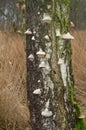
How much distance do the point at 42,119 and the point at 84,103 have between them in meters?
2.21

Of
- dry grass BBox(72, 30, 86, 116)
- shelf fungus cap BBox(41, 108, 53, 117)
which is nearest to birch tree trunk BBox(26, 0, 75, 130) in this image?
shelf fungus cap BBox(41, 108, 53, 117)

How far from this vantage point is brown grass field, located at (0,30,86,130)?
142 inches

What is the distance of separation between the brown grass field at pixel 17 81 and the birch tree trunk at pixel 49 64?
75 cm

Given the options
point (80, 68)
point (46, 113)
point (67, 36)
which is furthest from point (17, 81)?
point (67, 36)

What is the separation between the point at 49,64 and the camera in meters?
2.78

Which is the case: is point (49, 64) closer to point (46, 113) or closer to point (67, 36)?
point (67, 36)

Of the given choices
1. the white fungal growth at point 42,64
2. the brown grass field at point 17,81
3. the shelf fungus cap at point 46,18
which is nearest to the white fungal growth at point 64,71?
the white fungal growth at point 42,64

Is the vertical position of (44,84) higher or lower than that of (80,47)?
higher

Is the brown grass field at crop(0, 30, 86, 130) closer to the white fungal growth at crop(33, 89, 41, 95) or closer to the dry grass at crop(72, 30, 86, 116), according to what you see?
the dry grass at crop(72, 30, 86, 116)

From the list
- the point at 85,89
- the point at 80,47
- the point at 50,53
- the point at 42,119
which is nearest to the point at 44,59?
the point at 50,53

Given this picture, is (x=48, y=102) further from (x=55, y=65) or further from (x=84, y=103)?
(x=84, y=103)

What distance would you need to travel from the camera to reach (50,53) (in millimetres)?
2758

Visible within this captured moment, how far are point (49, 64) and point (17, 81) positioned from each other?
175 centimetres

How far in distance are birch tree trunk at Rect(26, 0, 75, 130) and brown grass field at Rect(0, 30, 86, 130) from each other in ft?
2.47
